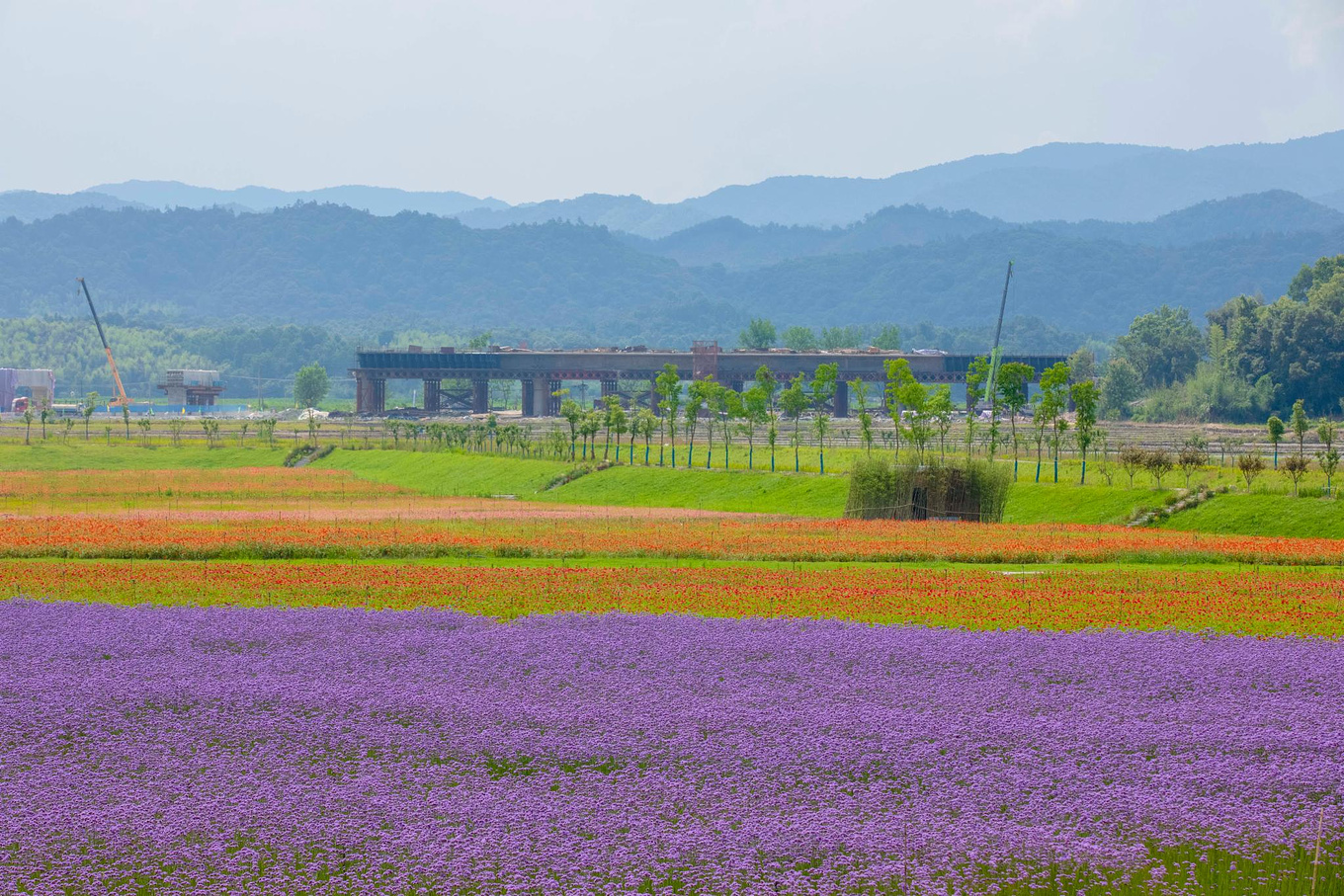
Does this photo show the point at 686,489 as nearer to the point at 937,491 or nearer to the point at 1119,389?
the point at 937,491

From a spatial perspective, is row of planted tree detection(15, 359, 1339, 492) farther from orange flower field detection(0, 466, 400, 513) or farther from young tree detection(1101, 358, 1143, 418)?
young tree detection(1101, 358, 1143, 418)

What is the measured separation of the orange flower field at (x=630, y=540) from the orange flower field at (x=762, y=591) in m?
3.01

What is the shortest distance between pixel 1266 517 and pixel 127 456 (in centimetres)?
8913

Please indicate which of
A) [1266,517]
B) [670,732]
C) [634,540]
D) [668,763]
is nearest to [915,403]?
[1266,517]

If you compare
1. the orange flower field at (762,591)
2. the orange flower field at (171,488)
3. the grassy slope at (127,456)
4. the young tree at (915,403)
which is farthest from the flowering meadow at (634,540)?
the grassy slope at (127,456)

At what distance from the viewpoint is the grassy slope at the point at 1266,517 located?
5112cm

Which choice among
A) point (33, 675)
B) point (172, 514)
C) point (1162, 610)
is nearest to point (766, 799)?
point (33, 675)

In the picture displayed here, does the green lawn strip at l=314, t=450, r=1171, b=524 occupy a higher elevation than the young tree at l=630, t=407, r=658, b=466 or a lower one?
lower

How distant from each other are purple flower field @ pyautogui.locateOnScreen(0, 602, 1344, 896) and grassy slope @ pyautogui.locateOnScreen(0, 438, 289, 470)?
8457 centimetres

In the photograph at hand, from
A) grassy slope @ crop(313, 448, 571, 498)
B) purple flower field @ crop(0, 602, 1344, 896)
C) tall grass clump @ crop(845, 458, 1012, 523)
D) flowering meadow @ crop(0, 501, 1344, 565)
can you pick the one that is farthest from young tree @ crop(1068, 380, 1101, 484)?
purple flower field @ crop(0, 602, 1344, 896)

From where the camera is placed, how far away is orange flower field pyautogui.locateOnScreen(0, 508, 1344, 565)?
43.0 metres

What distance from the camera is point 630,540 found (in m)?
46.8

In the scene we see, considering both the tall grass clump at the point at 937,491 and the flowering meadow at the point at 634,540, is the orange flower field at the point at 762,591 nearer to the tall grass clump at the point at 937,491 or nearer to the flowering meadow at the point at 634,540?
the flowering meadow at the point at 634,540

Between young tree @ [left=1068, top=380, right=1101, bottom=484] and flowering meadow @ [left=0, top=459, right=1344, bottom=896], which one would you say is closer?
flowering meadow @ [left=0, top=459, right=1344, bottom=896]
